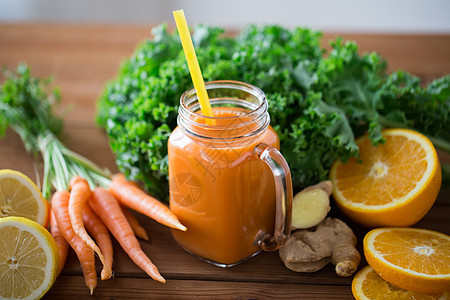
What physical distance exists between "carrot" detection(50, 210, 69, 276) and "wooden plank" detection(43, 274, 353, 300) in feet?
0.19

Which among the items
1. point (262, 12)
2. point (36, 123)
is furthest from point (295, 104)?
point (262, 12)

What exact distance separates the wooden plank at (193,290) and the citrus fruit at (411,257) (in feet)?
0.43

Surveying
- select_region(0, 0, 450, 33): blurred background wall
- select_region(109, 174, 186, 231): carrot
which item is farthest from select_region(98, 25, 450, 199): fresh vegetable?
select_region(0, 0, 450, 33): blurred background wall

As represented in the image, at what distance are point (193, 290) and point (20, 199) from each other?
0.56 m

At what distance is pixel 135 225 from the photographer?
1.55 m

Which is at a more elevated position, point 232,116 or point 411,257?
point 232,116

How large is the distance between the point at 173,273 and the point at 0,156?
0.94 meters

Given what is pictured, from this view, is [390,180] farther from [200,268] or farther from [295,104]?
[200,268]

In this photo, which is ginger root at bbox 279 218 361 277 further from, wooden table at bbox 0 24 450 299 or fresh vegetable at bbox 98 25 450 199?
fresh vegetable at bbox 98 25 450 199

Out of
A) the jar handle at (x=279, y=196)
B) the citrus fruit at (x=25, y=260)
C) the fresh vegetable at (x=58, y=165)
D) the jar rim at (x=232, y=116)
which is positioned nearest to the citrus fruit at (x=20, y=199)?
the fresh vegetable at (x=58, y=165)

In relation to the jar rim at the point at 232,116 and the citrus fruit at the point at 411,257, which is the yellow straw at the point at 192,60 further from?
the citrus fruit at the point at 411,257

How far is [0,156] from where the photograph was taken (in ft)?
6.28

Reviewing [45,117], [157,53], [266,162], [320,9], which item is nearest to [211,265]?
[266,162]

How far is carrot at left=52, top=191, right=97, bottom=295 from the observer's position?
1353 millimetres
